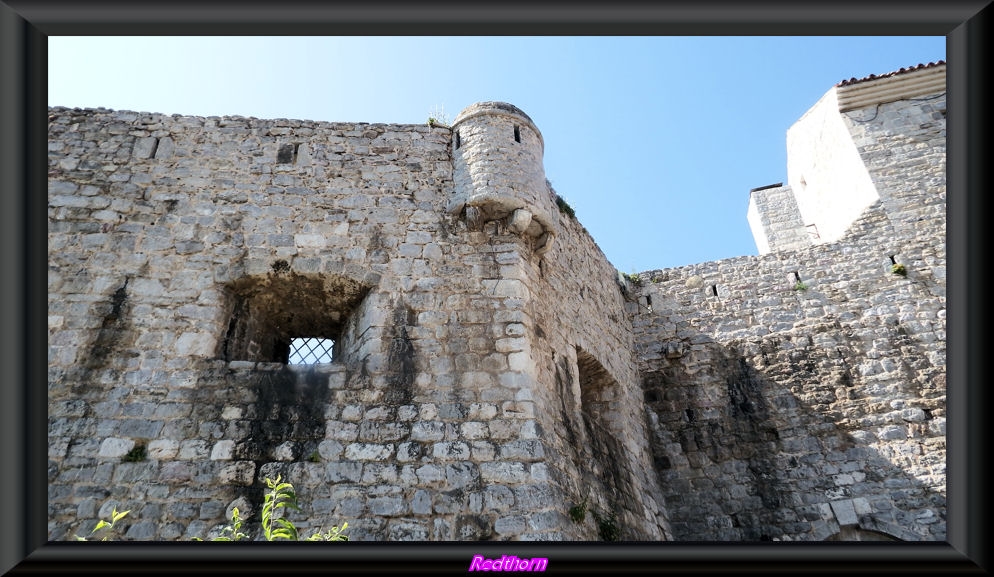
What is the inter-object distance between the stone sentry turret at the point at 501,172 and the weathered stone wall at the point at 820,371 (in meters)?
3.42

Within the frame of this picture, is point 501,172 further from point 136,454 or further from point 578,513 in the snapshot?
point 136,454

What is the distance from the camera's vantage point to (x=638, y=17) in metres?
1.82

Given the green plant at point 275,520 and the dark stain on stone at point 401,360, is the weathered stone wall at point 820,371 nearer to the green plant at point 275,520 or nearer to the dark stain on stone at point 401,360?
the dark stain on stone at point 401,360

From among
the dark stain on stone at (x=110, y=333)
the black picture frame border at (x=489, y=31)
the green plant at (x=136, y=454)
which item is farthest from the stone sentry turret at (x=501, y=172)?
the black picture frame border at (x=489, y=31)

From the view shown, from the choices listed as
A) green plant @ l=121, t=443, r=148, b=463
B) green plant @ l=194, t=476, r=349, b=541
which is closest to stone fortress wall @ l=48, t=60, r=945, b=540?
green plant @ l=121, t=443, r=148, b=463

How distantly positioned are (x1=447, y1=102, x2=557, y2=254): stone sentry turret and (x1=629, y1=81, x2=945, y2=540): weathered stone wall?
11.2 ft

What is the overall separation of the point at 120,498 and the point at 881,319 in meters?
8.53

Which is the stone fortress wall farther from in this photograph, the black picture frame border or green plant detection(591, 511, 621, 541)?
the black picture frame border

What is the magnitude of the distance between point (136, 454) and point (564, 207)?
5485 mm

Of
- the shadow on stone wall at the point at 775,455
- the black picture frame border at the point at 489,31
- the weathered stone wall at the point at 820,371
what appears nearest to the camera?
the black picture frame border at the point at 489,31

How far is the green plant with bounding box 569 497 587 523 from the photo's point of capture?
5.00 m

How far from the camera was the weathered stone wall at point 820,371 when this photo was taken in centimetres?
734

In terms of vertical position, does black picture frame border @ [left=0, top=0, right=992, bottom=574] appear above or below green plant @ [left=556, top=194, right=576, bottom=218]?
below
